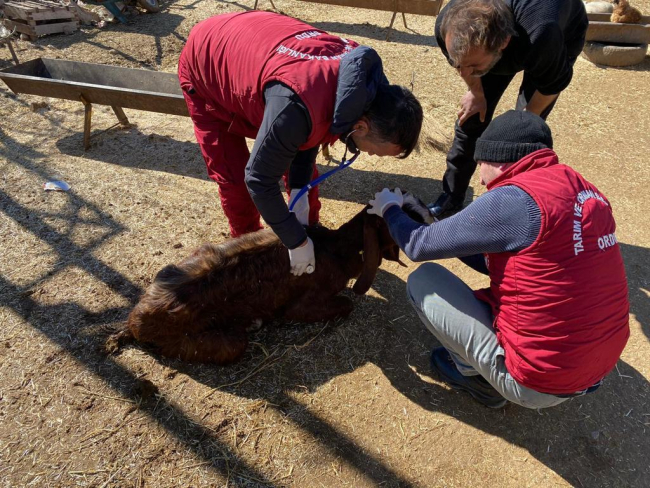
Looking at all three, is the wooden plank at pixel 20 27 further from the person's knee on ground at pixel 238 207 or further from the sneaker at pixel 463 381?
the sneaker at pixel 463 381

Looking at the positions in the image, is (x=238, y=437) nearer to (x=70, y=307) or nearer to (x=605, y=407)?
(x=70, y=307)

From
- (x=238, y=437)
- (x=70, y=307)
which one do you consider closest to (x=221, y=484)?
(x=238, y=437)

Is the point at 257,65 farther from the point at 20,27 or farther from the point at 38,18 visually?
the point at 20,27

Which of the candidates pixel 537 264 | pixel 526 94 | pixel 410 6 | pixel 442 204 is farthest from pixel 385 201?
pixel 410 6

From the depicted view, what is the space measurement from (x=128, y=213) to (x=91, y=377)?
7.13 feet

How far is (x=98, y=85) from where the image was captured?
5840 mm

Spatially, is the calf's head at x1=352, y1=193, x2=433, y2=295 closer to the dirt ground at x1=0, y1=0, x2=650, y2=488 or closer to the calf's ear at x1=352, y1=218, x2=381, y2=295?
the calf's ear at x1=352, y1=218, x2=381, y2=295

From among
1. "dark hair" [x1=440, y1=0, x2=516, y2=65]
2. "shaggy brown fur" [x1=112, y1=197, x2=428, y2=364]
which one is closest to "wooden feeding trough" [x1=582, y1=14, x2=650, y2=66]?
"dark hair" [x1=440, y1=0, x2=516, y2=65]

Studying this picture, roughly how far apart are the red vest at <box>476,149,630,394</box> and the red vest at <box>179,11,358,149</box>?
46.2 inches

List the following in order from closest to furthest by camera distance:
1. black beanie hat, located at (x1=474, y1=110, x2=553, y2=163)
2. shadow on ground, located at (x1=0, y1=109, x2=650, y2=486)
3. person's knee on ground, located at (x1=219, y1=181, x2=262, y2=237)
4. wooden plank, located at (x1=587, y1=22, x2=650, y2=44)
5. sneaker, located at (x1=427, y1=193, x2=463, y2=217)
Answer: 1. black beanie hat, located at (x1=474, y1=110, x2=553, y2=163)
2. shadow on ground, located at (x1=0, y1=109, x2=650, y2=486)
3. person's knee on ground, located at (x1=219, y1=181, x2=262, y2=237)
4. sneaker, located at (x1=427, y1=193, x2=463, y2=217)
5. wooden plank, located at (x1=587, y1=22, x2=650, y2=44)

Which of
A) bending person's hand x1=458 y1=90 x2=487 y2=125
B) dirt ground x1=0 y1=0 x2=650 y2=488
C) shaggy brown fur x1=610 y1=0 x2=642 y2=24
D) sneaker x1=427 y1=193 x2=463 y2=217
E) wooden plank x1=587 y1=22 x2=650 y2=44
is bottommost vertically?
dirt ground x1=0 y1=0 x2=650 y2=488

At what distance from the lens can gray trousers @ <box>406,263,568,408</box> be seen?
2.71 metres

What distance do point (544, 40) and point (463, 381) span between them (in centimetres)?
272

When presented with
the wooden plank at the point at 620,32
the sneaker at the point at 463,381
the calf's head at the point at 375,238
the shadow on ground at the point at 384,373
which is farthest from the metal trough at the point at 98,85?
→ the wooden plank at the point at 620,32
